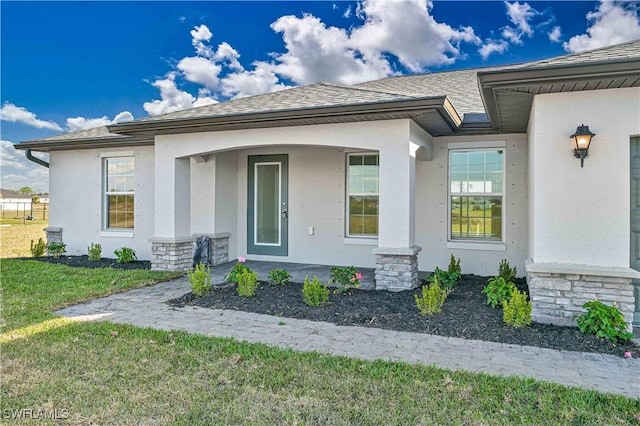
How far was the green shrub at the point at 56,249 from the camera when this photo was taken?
10.1m

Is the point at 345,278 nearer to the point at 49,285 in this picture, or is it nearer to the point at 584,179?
the point at 584,179

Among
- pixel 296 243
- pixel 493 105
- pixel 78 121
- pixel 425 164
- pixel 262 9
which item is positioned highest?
pixel 262 9

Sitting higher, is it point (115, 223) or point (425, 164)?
point (425, 164)

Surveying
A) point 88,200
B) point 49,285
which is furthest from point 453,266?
point 88,200

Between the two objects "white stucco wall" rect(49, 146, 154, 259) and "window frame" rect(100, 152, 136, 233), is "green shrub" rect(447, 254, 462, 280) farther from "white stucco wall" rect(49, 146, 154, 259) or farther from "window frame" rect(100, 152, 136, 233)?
"window frame" rect(100, 152, 136, 233)

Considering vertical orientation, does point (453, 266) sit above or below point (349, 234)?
below

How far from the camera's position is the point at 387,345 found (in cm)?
408

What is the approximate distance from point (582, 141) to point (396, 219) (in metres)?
2.69

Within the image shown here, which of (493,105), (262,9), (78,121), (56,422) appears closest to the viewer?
(56,422)

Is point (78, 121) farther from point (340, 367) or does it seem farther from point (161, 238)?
point (340, 367)

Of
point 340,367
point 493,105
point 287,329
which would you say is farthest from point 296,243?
point 340,367

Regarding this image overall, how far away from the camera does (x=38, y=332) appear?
4.37 metres

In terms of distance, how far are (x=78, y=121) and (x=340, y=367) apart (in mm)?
13885

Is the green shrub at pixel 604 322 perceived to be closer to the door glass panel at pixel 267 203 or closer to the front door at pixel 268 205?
the front door at pixel 268 205
